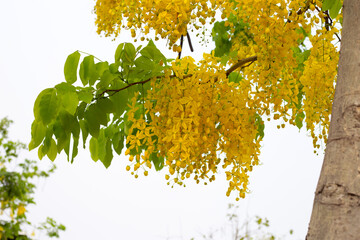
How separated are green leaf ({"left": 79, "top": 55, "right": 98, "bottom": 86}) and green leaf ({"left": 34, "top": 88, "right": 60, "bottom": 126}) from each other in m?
0.15

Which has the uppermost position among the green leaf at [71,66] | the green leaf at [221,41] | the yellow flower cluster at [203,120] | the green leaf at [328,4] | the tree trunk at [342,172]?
the green leaf at [221,41]

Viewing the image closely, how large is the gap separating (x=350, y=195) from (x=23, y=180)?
3712 mm

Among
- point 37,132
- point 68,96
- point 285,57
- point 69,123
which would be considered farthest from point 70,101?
point 285,57

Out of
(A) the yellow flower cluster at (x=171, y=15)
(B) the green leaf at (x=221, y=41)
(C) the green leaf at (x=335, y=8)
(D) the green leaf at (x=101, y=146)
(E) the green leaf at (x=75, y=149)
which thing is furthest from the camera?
(B) the green leaf at (x=221, y=41)

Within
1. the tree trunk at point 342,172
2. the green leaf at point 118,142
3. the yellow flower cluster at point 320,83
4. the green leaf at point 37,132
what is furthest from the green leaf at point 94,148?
the tree trunk at point 342,172

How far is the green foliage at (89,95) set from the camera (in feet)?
5.47

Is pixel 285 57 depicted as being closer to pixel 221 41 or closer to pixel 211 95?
pixel 211 95

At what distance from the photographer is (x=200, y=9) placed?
163cm

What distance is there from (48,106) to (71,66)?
18 cm

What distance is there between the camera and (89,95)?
66.2 inches

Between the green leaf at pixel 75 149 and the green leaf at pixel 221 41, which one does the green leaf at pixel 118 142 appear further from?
the green leaf at pixel 221 41

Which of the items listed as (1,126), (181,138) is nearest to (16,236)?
(1,126)

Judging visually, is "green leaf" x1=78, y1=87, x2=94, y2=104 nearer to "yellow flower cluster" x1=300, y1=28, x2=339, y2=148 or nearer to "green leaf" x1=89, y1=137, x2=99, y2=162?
"green leaf" x1=89, y1=137, x2=99, y2=162

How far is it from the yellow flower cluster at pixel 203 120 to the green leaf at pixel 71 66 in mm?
256
